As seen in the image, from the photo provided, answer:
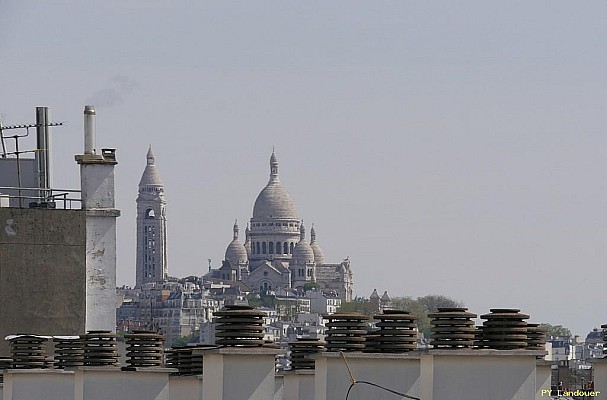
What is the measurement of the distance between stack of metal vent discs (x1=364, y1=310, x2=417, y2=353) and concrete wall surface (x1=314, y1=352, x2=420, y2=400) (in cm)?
53

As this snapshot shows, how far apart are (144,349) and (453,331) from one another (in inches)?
212

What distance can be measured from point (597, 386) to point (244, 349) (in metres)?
3.58

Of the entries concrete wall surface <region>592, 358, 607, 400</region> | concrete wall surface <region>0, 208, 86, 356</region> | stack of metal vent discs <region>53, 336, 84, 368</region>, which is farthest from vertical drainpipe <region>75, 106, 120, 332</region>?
concrete wall surface <region>592, 358, 607, 400</region>

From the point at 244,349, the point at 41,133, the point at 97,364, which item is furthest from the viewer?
the point at 41,133

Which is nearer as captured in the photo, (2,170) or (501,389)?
(501,389)

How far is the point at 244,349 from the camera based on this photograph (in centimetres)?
1858

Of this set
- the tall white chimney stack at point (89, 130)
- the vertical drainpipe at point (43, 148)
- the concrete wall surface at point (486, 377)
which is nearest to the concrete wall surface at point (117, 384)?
the concrete wall surface at point (486, 377)

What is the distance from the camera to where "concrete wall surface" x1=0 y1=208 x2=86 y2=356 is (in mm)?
37031

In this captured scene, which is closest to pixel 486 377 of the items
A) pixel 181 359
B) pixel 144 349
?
pixel 144 349

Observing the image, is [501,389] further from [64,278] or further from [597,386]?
[64,278]

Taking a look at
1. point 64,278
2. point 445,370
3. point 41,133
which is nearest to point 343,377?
point 445,370

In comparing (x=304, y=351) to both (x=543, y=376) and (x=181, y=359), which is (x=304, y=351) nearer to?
(x=181, y=359)

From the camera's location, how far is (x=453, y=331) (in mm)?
17984

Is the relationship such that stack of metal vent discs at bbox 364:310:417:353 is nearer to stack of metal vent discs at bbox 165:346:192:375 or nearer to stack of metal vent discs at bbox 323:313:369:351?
stack of metal vent discs at bbox 323:313:369:351
